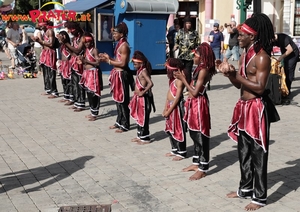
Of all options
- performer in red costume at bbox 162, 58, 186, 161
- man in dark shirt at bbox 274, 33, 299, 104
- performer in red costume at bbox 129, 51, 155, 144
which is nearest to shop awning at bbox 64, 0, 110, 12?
man in dark shirt at bbox 274, 33, 299, 104

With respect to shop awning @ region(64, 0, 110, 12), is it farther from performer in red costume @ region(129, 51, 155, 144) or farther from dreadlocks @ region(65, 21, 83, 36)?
performer in red costume @ region(129, 51, 155, 144)

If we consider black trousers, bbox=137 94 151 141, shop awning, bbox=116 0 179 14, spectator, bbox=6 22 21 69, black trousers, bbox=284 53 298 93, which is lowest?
black trousers, bbox=137 94 151 141

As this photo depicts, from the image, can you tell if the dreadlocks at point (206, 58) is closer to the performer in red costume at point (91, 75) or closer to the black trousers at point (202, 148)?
the black trousers at point (202, 148)

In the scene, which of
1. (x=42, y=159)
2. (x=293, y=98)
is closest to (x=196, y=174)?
(x=42, y=159)

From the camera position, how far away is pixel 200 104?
6.52 meters

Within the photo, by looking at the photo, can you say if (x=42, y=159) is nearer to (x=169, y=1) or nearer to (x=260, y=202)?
(x=260, y=202)

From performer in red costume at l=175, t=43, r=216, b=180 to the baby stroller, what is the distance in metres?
11.3

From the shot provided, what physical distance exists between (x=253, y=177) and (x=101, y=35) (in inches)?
453

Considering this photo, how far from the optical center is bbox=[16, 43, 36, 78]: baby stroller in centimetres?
1714

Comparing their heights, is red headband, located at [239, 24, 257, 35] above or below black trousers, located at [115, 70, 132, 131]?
above

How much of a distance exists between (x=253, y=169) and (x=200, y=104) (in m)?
1.22

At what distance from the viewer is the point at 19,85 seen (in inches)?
601

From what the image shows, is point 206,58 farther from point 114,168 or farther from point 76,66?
point 76,66

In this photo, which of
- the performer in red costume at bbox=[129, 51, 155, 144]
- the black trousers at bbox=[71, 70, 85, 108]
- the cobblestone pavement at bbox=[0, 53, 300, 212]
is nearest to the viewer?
the cobblestone pavement at bbox=[0, 53, 300, 212]
